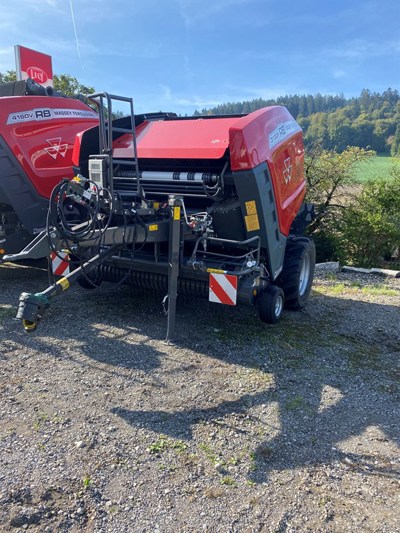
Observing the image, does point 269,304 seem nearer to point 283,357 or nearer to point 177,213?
point 283,357

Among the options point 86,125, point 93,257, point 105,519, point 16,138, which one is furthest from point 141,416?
point 86,125

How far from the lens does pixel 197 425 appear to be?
3.09 meters

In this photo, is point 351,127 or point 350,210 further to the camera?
point 351,127

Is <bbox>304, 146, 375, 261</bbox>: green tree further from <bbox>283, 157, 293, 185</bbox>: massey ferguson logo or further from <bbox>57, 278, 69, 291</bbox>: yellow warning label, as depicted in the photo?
<bbox>57, 278, 69, 291</bbox>: yellow warning label

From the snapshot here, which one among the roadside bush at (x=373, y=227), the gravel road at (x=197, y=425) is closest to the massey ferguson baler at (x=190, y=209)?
the gravel road at (x=197, y=425)

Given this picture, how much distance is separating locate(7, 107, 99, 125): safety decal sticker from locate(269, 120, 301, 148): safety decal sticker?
2.98 meters

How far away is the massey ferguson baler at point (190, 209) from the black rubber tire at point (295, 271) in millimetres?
13

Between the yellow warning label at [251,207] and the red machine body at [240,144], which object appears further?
the yellow warning label at [251,207]

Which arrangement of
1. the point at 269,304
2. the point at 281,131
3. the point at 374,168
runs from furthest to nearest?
the point at 374,168, the point at 281,131, the point at 269,304

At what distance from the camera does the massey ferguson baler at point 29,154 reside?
5703mm

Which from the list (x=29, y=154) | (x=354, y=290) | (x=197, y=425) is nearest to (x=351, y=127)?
(x=354, y=290)

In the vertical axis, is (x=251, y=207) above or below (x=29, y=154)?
below

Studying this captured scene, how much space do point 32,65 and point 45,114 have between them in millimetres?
6194

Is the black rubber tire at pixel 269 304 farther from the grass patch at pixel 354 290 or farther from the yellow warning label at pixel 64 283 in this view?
the grass patch at pixel 354 290
